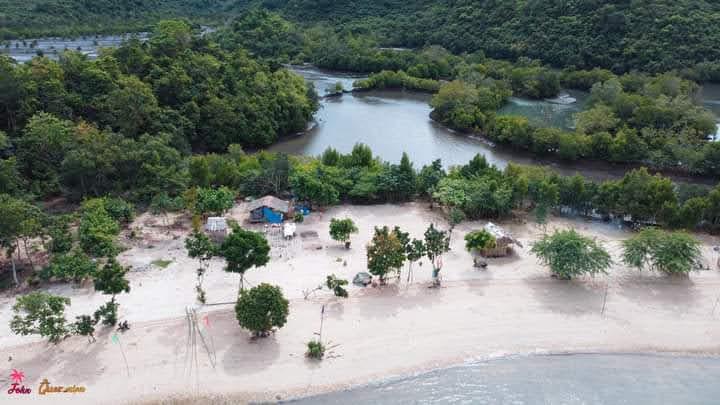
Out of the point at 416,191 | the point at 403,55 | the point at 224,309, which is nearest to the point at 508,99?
the point at 403,55

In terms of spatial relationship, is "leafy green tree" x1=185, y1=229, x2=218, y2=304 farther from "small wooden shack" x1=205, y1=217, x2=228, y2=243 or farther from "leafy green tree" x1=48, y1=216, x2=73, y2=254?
"leafy green tree" x1=48, y1=216, x2=73, y2=254

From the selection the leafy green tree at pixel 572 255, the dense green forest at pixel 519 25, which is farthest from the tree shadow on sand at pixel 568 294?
the dense green forest at pixel 519 25

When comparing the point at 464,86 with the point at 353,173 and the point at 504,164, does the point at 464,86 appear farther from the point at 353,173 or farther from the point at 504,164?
the point at 353,173

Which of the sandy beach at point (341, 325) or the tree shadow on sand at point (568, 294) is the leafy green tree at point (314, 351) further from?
the tree shadow on sand at point (568, 294)

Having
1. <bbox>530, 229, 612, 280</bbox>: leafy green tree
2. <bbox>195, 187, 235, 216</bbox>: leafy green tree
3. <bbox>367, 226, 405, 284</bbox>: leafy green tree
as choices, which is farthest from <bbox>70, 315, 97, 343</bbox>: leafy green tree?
<bbox>530, 229, 612, 280</bbox>: leafy green tree

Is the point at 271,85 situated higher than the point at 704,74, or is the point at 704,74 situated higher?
the point at 704,74

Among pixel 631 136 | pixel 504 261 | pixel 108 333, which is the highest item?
pixel 631 136

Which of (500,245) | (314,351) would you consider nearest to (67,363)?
(314,351)

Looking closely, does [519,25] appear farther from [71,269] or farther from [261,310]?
[71,269]
